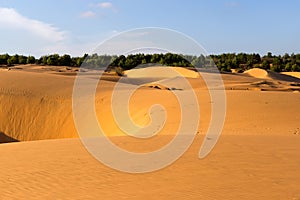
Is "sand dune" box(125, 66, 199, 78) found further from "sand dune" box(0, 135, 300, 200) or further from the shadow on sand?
"sand dune" box(0, 135, 300, 200)

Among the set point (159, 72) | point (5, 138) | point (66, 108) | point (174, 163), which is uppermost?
point (159, 72)

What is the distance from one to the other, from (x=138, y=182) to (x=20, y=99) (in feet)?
48.2

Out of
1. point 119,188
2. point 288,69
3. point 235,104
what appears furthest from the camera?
point 288,69

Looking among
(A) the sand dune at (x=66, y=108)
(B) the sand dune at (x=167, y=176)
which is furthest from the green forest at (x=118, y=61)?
(B) the sand dune at (x=167, y=176)

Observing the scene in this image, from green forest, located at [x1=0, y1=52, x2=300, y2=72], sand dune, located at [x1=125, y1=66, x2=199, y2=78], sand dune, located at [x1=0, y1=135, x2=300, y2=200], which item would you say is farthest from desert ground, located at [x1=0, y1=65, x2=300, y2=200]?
green forest, located at [x1=0, y1=52, x2=300, y2=72]

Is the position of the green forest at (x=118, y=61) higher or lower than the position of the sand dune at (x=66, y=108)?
higher

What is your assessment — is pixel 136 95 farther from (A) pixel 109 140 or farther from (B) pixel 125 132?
(A) pixel 109 140

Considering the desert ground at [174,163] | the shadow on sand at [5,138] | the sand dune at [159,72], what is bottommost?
the shadow on sand at [5,138]

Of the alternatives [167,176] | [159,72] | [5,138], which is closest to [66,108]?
[5,138]

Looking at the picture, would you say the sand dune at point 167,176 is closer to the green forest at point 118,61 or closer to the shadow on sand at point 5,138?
the shadow on sand at point 5,138

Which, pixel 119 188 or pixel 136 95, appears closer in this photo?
pixel 119 188

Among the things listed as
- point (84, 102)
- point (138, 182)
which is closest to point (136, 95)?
point (84, 102)

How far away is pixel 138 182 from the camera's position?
630cm

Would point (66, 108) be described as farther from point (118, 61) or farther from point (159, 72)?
point (118, 61)
